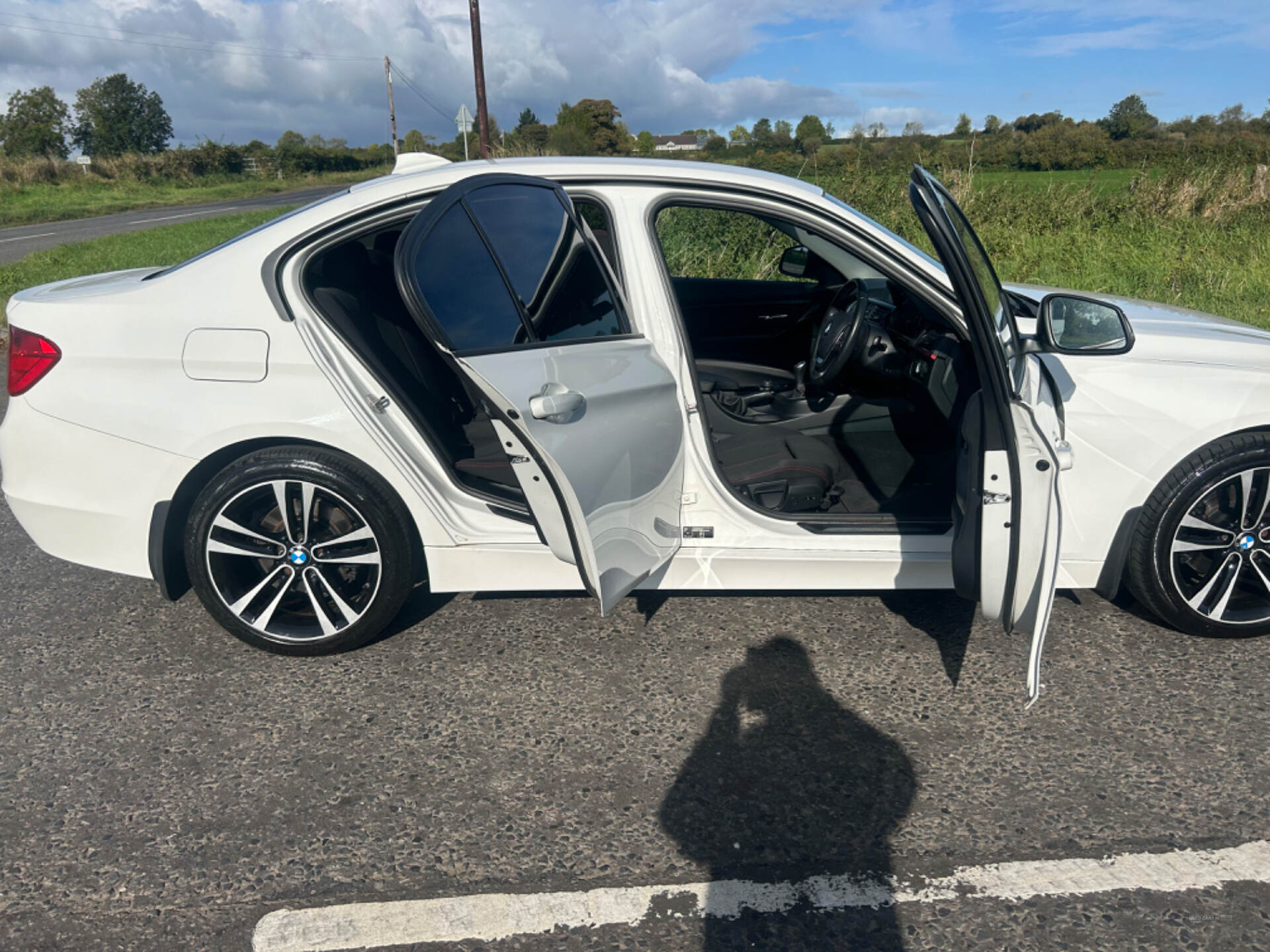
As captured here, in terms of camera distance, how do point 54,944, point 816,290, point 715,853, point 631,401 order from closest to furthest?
1. point 54,944
2. point 715,853
3. point 631,401
4. point 816,290

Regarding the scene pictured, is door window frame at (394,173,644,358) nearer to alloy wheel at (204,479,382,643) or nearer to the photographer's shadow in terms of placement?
alloy wheel at (204,479,382,643)

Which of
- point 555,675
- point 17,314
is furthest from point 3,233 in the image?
point 555,675

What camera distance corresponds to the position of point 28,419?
9.76 feet

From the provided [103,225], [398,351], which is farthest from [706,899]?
[103,225]

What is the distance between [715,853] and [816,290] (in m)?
3.40

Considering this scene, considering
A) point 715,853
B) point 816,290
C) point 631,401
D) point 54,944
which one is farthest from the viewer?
point 816,290

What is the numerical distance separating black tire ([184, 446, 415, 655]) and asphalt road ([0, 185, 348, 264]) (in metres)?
14.6

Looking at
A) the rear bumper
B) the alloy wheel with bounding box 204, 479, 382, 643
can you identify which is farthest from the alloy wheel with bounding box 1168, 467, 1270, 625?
the rear bumper

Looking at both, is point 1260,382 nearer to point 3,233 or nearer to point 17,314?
point 17,314

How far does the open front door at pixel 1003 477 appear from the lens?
243 cm

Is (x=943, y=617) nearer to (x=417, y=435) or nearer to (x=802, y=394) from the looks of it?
(x=802, y=394)

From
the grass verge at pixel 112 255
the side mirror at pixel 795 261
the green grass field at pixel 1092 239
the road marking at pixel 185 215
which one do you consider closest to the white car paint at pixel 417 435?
the side mirror at pixel 795 261

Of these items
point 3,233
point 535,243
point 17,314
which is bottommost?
point 3,233

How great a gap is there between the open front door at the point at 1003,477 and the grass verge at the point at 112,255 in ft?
30.3
